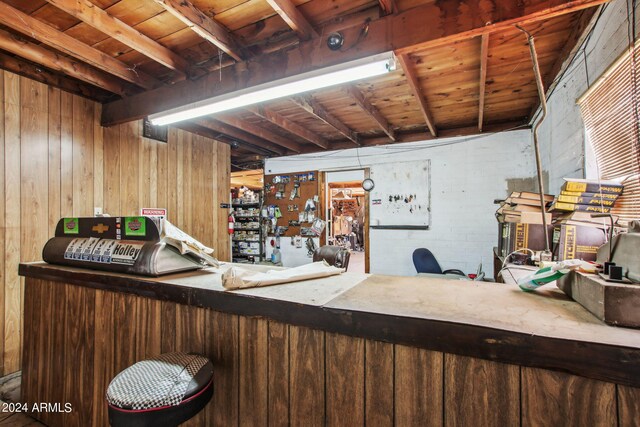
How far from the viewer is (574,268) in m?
1.03

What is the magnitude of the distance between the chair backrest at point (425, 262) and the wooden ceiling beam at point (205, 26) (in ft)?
12.2

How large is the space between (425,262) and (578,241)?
8.77 ft

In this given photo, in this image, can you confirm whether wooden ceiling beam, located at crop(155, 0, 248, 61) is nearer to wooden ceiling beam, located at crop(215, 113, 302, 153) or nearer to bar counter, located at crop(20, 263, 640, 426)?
wooden ceiling beam, located at crop(215, 113, 302, 153)

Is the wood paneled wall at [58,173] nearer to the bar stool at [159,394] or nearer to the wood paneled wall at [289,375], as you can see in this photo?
the wood paneled wall at [289,375]

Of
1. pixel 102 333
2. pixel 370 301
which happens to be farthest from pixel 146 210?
pixel 370 301

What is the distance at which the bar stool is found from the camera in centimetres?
97

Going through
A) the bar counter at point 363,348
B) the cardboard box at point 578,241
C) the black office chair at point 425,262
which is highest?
the cardboard box at point 578,241

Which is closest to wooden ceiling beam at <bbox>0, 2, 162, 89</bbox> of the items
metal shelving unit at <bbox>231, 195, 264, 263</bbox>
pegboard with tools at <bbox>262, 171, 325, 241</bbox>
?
pegboard with tools at <bbox>262, 171, 325, 241</bbox>

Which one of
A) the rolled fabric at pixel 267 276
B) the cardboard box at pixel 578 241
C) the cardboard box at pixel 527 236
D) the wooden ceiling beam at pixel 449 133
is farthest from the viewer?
the wooden ceiling beam at pixel 449 133

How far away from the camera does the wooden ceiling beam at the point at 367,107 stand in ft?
10.2

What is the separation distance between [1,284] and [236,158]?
15.1 ft

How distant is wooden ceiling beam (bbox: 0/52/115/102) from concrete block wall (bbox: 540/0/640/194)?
179 inches

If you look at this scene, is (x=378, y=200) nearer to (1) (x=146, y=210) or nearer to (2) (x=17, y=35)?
(1) (x=146, y=210)

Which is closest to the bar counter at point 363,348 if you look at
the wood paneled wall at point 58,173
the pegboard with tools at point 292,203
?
the wood paneled wall at point 58,173
